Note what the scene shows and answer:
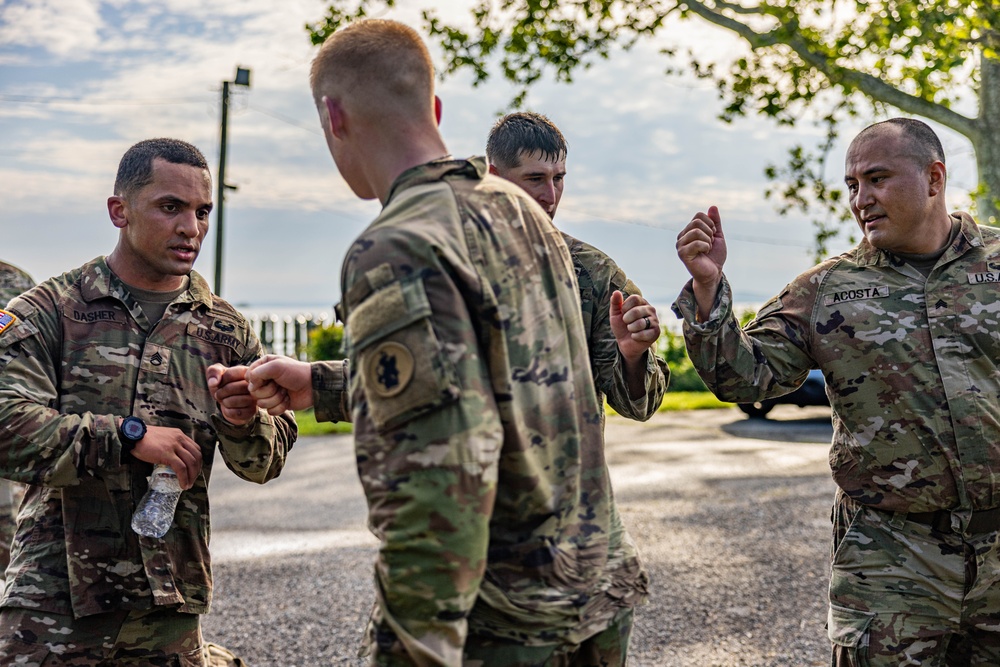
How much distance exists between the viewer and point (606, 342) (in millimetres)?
3500

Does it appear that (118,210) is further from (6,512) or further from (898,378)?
(898,378)

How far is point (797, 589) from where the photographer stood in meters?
6.71

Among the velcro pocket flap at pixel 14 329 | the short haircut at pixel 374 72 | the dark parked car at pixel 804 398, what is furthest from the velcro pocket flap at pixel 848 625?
the dark parked car at pixel 804 398

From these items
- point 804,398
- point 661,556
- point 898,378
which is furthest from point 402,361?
point 804,398

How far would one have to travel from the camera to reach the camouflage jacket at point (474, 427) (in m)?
1.98

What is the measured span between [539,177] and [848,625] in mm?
1932

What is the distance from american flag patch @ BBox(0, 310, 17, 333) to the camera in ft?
10.8

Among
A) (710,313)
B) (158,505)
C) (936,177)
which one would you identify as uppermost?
(936,177)

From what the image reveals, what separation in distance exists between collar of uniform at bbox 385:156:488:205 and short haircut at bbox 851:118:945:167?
204cm

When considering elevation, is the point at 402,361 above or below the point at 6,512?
above

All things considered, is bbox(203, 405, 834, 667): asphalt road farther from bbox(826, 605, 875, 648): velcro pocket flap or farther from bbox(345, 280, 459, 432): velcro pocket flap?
bbox(345, 280, 459, 432): velcro pocket flap

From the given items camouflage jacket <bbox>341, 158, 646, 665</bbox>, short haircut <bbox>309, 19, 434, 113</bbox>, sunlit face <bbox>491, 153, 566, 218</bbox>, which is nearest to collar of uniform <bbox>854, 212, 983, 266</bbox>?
sunlit face <bbox>491, 153, 566, 218</bbox>

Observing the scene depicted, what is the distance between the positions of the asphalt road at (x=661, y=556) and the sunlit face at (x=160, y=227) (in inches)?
111

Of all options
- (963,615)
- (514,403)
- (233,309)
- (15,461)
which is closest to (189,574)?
(15,461)
